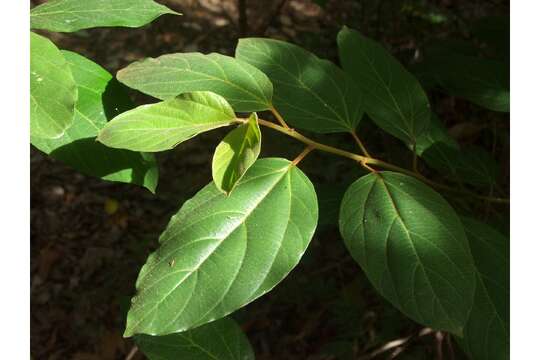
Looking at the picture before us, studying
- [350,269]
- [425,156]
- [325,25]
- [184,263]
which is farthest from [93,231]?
[184,263]

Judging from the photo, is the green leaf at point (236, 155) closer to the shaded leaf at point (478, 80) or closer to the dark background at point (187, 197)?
the shaded leaf at point (478, 80)

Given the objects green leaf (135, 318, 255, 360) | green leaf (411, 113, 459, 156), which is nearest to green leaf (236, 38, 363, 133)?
green leaf (411, 113, 459, 156)

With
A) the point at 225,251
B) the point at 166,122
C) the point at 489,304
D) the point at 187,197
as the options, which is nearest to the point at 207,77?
the point at 166,122

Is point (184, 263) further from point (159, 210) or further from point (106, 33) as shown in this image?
point (106, 33)

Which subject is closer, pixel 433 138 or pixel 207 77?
pixel 207 77

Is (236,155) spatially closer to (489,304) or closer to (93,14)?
(93,14)

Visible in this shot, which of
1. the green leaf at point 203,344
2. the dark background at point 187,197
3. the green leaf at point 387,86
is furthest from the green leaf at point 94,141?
the dark background at point 187,197
